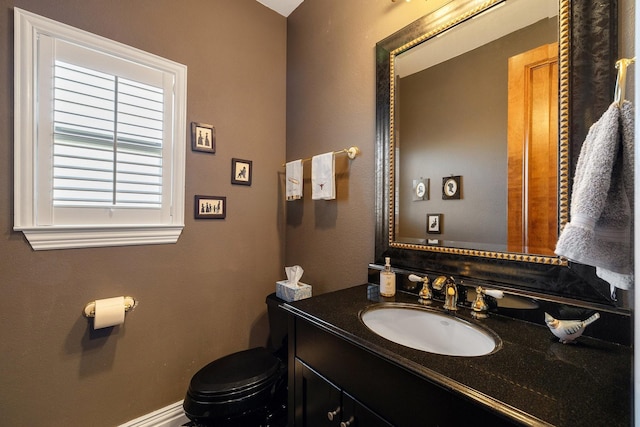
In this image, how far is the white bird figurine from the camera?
69 centimetres

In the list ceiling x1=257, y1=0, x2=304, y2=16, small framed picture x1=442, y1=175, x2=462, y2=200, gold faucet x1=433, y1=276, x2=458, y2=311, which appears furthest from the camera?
ceiling x1=257, y1=0, x2=304, y2=16

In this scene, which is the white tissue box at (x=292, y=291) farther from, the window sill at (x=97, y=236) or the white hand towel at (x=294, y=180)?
the window sill at (x=97, y=236)

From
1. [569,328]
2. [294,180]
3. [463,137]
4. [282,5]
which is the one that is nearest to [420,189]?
[463,137]

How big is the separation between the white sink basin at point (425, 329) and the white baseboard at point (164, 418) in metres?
1.32

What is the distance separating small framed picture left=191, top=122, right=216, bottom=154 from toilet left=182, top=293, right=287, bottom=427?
3.87 ft

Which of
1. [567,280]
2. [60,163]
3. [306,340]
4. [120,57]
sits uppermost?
[120,57]

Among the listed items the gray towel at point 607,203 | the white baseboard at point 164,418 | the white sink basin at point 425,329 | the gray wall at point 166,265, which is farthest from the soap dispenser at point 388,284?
the white baseboard at point 164,418

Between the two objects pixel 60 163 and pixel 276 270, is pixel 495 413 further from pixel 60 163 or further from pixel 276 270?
pixel 60 163

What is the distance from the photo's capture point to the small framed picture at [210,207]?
156cm

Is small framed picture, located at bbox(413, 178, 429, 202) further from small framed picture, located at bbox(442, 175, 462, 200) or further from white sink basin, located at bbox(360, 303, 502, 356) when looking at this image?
white sink basin, located at bbox(360, 303, 502, 356)

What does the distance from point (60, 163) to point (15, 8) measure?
2.09ft

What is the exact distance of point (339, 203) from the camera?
1.55 m

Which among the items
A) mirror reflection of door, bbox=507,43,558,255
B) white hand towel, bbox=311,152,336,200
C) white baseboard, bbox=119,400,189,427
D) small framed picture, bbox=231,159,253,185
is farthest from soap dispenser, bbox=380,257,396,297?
white baseboard, bbox=119,400,189,427

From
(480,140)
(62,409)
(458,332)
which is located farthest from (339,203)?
(62,409)
